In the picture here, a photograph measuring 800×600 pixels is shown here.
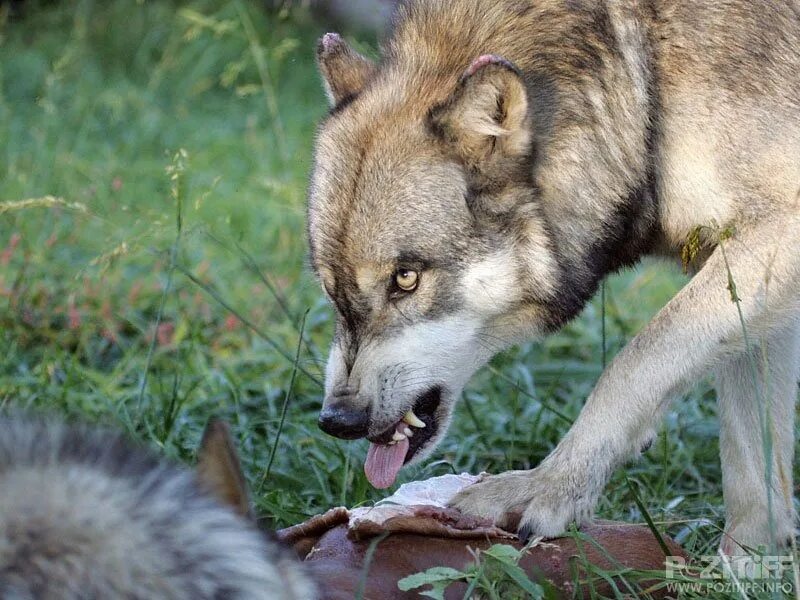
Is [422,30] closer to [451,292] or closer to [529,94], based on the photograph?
[529,94]

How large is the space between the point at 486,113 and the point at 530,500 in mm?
1048

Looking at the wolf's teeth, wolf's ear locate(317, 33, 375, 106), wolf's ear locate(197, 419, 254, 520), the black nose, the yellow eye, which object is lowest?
the wolf's teeth

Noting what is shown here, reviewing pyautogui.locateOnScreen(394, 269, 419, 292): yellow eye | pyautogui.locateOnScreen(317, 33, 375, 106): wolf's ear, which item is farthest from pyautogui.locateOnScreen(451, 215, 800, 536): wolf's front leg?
pyautogui.locateOnScreen(317, 33, 375, 106): wolf's ear

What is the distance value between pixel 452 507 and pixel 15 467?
4.52ft

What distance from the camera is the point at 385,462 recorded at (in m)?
3.50

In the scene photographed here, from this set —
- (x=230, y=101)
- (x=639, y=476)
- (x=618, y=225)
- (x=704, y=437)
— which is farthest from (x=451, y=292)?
(x=230, y=101)

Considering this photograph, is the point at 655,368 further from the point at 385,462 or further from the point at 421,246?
the point at 385,462

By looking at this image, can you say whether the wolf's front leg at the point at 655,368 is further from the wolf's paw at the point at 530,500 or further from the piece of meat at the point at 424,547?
the piece of meat at the point at 424,547

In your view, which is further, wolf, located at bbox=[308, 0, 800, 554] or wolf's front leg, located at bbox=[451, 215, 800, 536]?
wolf, located at bbox=[308, 0, 800, 554]

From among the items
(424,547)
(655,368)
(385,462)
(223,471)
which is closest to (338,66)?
(385,462)

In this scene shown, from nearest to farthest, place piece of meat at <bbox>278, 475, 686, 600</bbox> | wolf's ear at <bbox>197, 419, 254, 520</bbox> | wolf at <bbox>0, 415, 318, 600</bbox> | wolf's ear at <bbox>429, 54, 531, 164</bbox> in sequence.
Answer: wolf at <bbox>0, 415, 318, 600</bbox>
wolf's ear at <bbox>197, 419, 254, 520</bbox>
piece of meat at <bbox>278, 475, 686, 600</bbox>
wolf's ear at <bbox>429, 54, 531, 164</bbox>

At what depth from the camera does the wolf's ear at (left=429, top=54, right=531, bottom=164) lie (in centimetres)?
318

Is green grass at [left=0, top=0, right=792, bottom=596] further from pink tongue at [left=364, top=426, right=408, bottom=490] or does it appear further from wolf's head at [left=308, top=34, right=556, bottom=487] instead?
wolf's head at [left=308, top=34, right=556, bottom=487]

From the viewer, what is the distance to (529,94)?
3363mm
